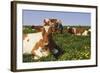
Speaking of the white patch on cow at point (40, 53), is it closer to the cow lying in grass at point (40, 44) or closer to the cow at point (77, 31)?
the cow lying in grass at point (40, 44)

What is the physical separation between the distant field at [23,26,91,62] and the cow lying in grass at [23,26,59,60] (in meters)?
Result: 0.04

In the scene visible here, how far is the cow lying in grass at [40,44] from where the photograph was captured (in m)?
1.79

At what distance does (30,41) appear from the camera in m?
1.81

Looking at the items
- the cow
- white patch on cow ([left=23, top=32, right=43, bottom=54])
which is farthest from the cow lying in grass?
the cow

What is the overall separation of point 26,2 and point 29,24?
176 mm

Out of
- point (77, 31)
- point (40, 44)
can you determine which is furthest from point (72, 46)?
point (40, 44)

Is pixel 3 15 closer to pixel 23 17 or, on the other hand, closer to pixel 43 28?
pixel 23 17

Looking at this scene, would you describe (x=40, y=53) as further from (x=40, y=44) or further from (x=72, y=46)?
(x=72, y=46)

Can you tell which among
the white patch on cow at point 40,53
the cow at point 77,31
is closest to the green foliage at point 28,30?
the white patch on cow at point 40,53

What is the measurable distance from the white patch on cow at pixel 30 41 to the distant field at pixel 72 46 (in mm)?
42

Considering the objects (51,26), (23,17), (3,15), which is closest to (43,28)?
(51,26)

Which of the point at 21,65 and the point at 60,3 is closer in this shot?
the point at 21,65

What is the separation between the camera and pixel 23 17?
1.77 metres

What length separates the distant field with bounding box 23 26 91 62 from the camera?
191 cm
